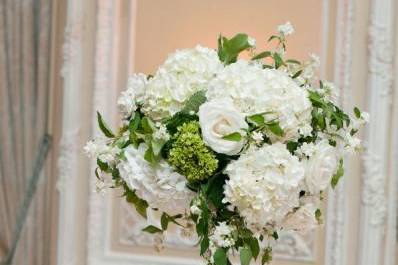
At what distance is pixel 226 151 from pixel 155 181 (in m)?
0.15

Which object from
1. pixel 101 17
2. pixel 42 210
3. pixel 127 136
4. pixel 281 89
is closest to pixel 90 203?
pixel 42 210

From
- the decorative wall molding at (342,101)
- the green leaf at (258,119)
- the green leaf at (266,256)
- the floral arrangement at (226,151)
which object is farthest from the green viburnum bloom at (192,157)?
the decorative wall molding at (342,101)

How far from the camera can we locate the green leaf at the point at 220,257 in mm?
1190

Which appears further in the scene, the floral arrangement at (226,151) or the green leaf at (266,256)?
the green leaf at (266,256)

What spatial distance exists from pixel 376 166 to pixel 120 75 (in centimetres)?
116

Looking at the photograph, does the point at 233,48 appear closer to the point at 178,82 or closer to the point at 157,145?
the point at 178,82

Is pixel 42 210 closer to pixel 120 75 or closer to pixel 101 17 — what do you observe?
pixel 120 75

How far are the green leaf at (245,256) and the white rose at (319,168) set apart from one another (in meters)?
0.16

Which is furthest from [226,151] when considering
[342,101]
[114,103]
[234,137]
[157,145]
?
[114,103]

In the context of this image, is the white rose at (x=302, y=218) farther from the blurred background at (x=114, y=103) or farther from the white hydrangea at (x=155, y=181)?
the blurred background at (x=114, y=103)

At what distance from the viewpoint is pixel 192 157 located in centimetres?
120

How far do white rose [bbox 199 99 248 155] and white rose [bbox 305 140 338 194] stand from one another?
0.14 meters

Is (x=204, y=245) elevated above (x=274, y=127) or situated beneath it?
situated beneath

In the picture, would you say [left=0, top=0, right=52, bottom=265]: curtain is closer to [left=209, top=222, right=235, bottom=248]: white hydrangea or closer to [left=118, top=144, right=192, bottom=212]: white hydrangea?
[left=118, top=144, right=192, bottom=212]: white hydrangea
